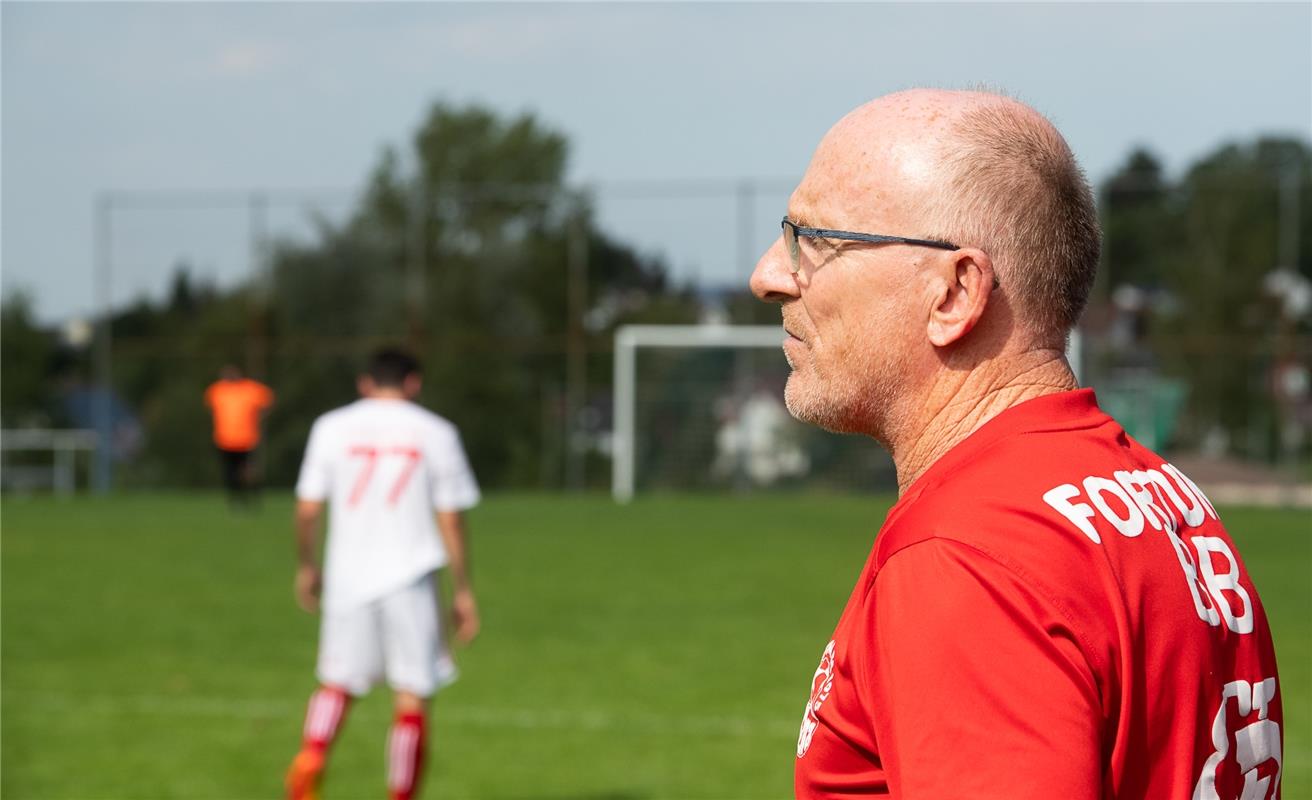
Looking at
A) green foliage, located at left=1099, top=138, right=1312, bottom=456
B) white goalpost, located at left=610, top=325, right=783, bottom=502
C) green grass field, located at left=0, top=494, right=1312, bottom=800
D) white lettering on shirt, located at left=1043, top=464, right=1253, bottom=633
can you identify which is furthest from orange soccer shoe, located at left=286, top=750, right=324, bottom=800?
green foliage, located at left=1099, top=138, right=1312, bottom=456

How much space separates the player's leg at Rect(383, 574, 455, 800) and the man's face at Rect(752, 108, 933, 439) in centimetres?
519

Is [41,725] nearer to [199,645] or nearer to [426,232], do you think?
[199,645]

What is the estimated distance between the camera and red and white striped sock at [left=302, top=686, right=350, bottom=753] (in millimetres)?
6715

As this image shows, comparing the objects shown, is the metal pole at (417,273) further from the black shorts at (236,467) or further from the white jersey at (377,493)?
the white jersey at (377,493)

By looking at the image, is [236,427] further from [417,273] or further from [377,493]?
[377,493]

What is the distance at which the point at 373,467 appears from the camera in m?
7.00

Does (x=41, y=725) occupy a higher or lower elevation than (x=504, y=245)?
lower

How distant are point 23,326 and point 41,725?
84.1ft

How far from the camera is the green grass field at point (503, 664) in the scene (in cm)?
773

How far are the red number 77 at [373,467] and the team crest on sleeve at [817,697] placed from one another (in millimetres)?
5414

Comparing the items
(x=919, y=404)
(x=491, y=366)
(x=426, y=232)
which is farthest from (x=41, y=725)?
(x=426, y=232)

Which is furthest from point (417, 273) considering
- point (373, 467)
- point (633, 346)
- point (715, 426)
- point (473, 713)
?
point (373, 467)

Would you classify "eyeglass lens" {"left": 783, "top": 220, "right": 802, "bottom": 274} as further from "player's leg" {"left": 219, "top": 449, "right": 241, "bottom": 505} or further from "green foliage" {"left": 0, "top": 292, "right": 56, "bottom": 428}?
"green foliage" {"left": 0, "top": 292, "right": 56, "bottom": 428}

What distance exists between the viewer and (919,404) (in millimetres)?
1799
